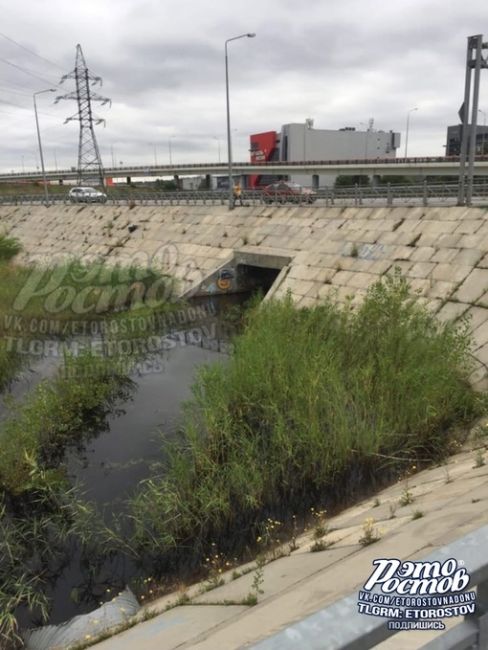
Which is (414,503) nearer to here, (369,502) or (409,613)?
(369,502)

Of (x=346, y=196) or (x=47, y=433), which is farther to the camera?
(x=346, y=196)

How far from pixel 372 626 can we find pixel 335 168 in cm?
6252

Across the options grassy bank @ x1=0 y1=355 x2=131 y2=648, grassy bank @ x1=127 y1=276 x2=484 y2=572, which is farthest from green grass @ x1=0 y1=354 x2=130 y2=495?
grassy bank @ x1=127 y1=276 x2=484 y2=572

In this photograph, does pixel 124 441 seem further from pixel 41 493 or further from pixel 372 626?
pixel 372 626

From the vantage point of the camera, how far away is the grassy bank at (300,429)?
6.50 m

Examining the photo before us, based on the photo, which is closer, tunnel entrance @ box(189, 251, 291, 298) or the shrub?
tunnel entrance @ box(189, 251, 291, 298)

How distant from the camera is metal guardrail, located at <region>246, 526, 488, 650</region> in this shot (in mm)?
1262

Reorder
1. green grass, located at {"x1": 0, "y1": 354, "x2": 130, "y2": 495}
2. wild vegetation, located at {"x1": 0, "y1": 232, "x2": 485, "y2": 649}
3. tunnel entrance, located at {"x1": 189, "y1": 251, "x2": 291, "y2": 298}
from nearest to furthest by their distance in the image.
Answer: wild vegetation, located at {"x1": 0, "y1": 232, "x2": 485, "y2": 649}, green grass, located at {"x1": 0, "y1": 354, "x2": 130, "y2": 495}, tunnel entrance, located at {"x1": 189, "y1": 251, "x2": 291, "y2": 298}

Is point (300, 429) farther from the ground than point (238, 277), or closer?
closer

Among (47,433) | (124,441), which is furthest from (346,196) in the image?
(47,433)

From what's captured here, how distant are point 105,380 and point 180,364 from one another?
265cm

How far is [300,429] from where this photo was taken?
744cm

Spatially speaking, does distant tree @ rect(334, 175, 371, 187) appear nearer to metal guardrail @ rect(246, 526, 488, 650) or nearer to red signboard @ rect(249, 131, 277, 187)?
red signboard @ rect(249, 131, 277, 187)

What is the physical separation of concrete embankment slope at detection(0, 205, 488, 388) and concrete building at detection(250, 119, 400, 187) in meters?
60.3
